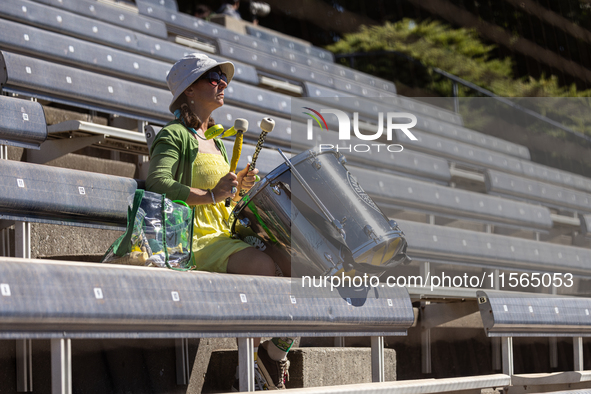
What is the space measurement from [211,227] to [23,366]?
0.64 m

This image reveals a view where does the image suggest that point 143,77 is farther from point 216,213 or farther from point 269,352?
point 269,352

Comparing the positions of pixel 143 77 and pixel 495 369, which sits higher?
pixel 143 77

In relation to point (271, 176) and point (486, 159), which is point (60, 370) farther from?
point (486, 159)

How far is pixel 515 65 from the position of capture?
8.58 meters

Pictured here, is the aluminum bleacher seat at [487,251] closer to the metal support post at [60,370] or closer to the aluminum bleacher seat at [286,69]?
the metal support post at [60,370]

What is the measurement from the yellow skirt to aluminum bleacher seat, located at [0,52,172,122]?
3.03 feet

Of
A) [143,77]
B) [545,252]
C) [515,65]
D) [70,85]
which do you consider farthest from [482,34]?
[70,85]

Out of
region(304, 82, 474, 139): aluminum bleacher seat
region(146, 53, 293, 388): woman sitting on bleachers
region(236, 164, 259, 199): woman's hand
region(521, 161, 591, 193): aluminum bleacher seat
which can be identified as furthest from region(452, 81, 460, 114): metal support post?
region(236, 164, 259, 199): woman's hand

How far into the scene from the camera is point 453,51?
8.65 metres

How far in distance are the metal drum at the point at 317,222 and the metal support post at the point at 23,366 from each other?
0.64 metres

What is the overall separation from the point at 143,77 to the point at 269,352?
Answer: 6.22 ft

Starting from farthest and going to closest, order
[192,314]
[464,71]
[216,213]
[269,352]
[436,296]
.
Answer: [464,71] < [436,296] < [216,213] < [269,352] < [192,314]

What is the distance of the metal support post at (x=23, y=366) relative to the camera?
1.71 meters

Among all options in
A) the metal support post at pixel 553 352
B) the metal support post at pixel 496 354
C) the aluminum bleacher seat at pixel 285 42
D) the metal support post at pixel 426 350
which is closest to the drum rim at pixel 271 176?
the metal support post at pixel 426 350
